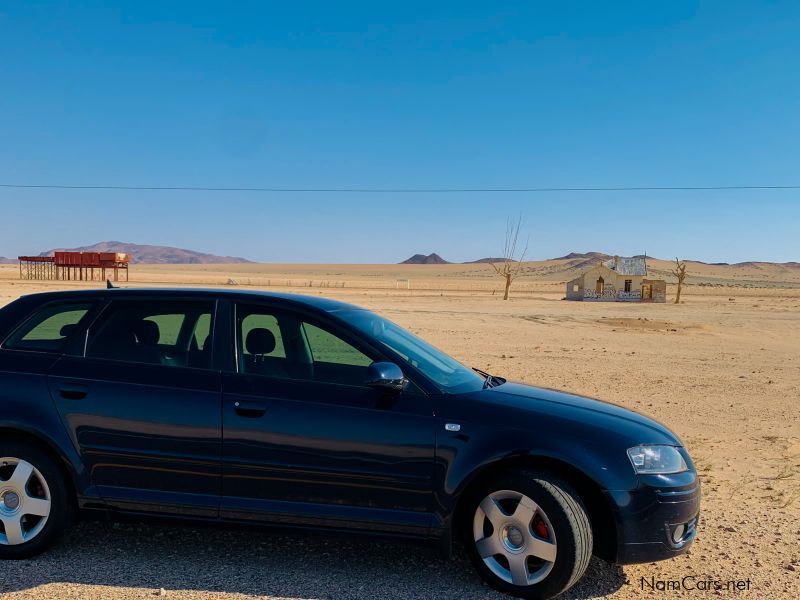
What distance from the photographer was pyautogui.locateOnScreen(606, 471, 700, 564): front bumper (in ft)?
12.3

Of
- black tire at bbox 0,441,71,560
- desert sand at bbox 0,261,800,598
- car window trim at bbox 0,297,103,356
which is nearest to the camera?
desert sand at bbox 0,261,800,598

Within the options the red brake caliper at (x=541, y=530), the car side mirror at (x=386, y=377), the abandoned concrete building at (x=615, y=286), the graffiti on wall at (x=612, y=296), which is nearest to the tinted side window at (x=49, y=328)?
the car side mirror at (x=386, y=377)

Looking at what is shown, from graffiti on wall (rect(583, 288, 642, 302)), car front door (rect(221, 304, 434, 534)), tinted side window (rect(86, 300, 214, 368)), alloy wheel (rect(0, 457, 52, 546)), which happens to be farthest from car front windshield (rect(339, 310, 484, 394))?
graffiti on wall (rect(583, 288, 642, 302))

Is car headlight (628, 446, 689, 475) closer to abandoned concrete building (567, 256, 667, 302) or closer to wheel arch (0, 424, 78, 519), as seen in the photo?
wheel arch (0, 424, 78, 519)

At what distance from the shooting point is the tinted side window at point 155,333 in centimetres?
438

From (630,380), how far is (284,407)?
9.14 m

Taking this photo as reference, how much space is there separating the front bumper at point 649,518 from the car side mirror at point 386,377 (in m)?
1.24

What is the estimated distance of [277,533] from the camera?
13.3 ft

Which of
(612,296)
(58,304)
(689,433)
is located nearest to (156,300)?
(58,304)

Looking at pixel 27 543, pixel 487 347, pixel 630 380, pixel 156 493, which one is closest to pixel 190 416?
pixel 156 493

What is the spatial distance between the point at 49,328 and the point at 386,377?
2.22 m

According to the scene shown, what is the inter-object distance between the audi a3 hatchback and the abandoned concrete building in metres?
52.1

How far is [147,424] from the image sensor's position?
4121 millimetres

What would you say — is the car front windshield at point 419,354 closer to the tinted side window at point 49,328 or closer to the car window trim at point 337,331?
the car window trim at point 337,331
